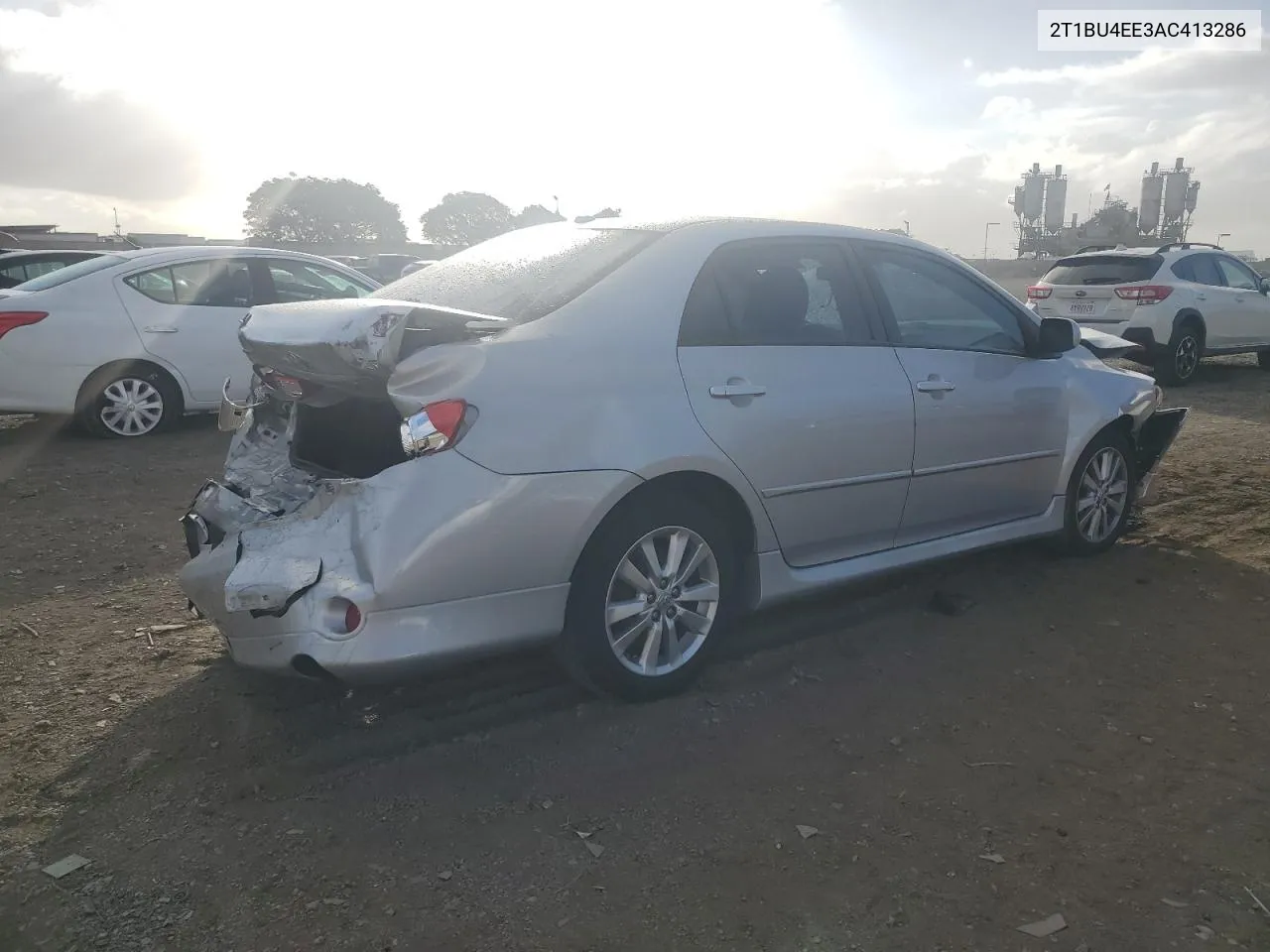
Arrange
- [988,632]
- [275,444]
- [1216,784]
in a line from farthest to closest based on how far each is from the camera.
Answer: [988,632]
[275,444]
[1216,784]

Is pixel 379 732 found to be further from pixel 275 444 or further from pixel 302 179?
pixel 302 179

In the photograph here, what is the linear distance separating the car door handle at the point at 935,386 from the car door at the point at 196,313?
590cm

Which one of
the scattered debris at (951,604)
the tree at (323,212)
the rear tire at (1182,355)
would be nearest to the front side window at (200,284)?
the scattered debris at (951,604)

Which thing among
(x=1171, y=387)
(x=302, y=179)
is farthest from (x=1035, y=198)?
(x=1171, y=387)

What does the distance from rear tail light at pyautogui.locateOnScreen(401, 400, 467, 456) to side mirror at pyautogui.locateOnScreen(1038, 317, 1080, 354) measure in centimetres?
309

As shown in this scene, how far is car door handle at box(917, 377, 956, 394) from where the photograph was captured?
4.20 meters

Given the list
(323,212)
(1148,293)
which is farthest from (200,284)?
(323,212)

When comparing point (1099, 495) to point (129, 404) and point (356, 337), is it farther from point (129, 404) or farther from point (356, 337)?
point (129, 404)

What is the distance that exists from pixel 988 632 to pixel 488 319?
2543mm

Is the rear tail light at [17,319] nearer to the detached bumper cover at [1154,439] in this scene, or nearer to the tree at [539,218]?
the tree at [539,218]

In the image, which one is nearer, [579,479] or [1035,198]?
[579,479]

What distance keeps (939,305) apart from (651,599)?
2.07 metres

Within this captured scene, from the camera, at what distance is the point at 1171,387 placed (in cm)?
1191

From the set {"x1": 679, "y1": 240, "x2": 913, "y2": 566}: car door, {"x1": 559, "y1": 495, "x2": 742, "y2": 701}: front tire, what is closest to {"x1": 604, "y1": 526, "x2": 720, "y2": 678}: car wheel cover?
{"x1": 559, "y1": 495, "x2": 742, "y2": 701}: front tire
